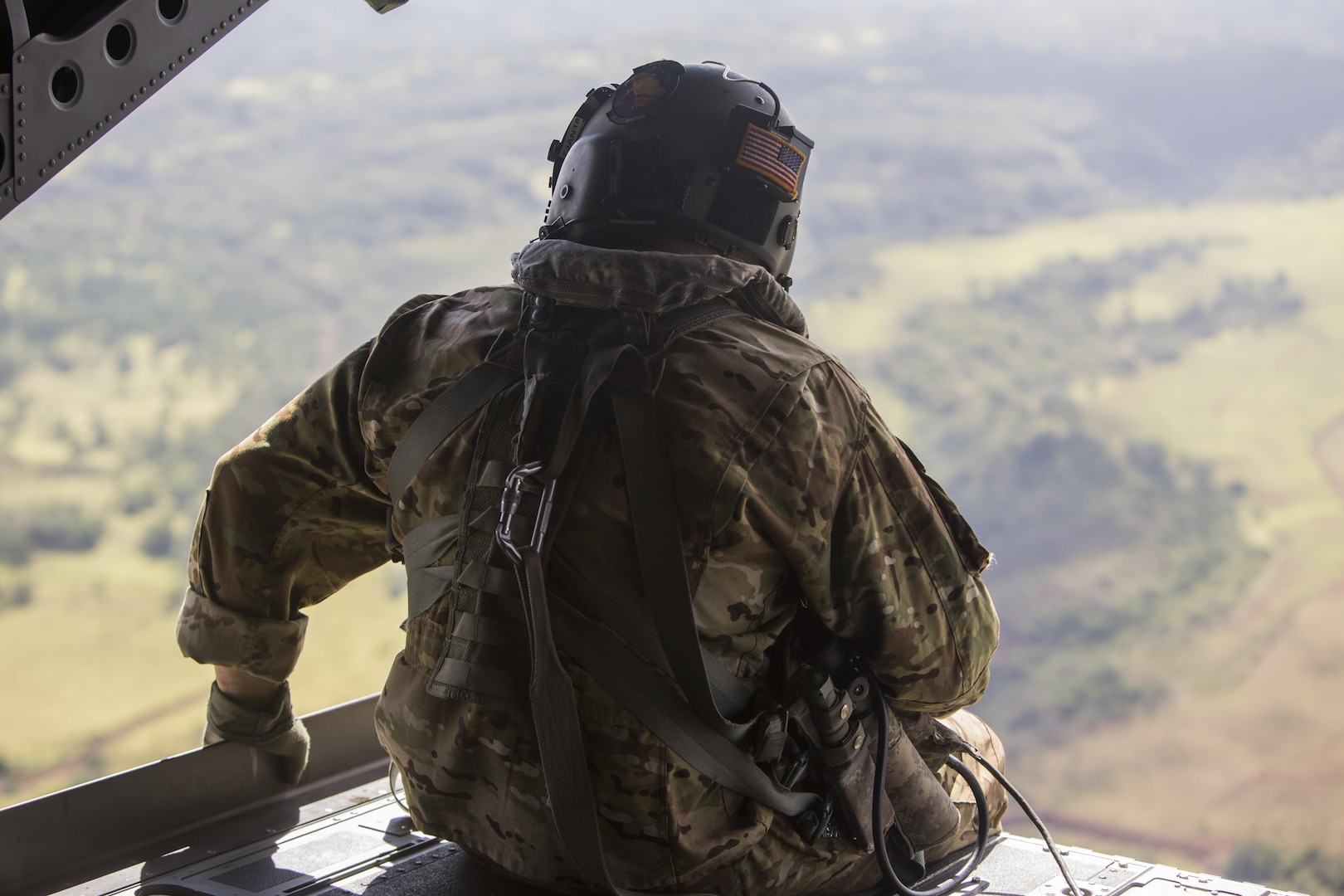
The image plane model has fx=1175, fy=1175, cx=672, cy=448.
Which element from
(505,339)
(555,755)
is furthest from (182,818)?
(505,339)

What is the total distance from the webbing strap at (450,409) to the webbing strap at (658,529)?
215 millimetres

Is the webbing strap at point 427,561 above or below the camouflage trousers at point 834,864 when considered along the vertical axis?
above

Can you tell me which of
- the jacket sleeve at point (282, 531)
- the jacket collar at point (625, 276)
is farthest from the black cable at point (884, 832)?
the jacket sleeve at point (282, 531)

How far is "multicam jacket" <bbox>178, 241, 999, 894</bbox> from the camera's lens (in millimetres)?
1624

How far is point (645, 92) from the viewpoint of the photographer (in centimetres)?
199

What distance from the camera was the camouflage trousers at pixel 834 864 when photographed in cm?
177

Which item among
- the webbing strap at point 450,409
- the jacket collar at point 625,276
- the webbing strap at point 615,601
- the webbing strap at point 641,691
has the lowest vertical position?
the webbing strap at point 641,691

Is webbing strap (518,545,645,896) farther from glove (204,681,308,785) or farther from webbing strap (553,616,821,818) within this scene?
glove (204,681,308,785)

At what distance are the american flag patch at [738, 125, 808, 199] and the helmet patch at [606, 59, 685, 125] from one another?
0.51ft

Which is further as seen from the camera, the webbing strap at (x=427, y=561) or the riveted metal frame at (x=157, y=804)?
the riveted metal frame at (x=157, y=804)

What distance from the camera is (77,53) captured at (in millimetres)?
1517

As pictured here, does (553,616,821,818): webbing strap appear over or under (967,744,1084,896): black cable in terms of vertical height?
over

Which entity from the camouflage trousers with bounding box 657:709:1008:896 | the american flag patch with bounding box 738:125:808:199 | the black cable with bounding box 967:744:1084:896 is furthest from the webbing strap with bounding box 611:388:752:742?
the black cable with bounding box 967:744:1084:896

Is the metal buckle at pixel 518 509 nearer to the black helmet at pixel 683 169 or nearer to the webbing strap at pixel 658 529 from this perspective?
the webbing strap at pixel 658 529
